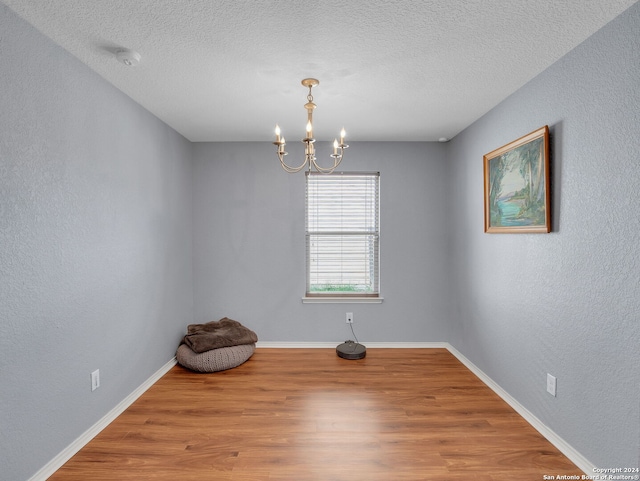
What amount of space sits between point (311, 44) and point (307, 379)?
264 centimetres

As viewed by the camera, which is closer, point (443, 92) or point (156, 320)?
point (443, 92)

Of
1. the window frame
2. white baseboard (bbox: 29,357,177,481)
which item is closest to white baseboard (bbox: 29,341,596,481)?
white baseboard (bbox: 29,357,177,481)

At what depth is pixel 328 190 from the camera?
154 inches

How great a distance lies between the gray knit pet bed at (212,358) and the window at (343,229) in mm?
1106

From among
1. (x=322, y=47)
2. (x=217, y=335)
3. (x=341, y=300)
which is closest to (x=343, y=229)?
(x=341, y=300)

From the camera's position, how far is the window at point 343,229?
3914mm

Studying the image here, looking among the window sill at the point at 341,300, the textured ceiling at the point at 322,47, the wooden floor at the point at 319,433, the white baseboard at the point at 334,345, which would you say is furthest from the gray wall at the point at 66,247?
the window sill at the point at 341,300

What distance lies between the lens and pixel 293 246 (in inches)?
153

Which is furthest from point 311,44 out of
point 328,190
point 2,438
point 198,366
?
point 198,366

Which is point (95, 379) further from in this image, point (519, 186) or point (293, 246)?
point (519, 186)

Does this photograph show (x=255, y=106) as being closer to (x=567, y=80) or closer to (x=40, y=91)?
(x=40, y=91)

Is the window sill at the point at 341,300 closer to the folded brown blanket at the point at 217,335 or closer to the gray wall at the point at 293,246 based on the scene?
the gray wall at the point at 293,246

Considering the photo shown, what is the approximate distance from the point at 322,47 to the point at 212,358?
2811mm

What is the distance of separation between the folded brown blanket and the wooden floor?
0.29 metres
